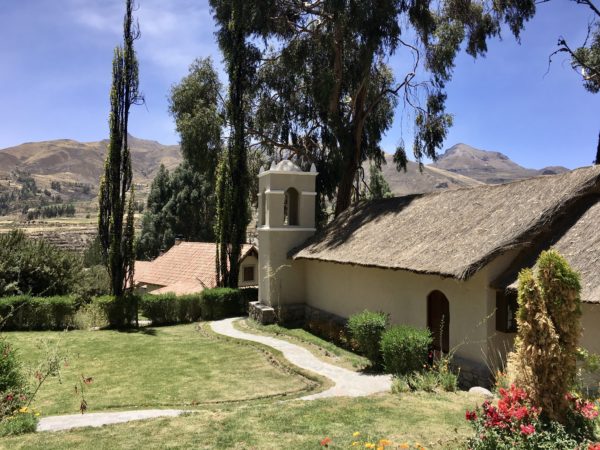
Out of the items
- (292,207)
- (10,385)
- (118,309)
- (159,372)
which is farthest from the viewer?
(292,207)

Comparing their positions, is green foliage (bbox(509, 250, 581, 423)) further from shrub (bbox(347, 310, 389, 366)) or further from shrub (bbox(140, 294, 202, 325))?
shrub (bbox(140, 294, 202, 325))

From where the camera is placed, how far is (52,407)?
9742 millimetres

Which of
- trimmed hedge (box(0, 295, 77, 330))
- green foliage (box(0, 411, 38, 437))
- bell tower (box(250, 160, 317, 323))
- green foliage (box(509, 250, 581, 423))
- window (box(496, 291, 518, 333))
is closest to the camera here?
green foliage (box(509, 250, 581, 423))

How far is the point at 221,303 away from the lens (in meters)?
23.6

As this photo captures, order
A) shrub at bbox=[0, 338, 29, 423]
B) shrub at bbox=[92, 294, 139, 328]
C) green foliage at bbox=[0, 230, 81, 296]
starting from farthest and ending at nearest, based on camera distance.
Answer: green foliage at bbox=[0, 230, 81, 296], shrub at bbox=[92, 294, 139, 328], shrub at bbox=[0, 338, 29, 423]

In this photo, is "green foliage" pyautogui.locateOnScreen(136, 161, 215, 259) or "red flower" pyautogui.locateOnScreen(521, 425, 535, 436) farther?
"green foliage" pyautogui.locateOnScreen(136, 161, 215, 259)

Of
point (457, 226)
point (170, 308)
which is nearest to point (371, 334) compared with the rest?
point (457, 226)

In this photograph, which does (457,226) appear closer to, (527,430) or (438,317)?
(438,317)

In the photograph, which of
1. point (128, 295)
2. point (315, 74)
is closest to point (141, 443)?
point (128, 295)

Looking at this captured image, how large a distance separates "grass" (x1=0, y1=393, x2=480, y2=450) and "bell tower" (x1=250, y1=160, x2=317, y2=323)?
12.1m

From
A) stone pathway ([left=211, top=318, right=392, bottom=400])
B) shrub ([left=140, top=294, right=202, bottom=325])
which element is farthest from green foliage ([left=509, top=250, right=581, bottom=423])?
shrub ([left=140, top=294, right=202, bottom=325])

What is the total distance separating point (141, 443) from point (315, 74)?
68.9ft

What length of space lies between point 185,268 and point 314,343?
60.5 ft

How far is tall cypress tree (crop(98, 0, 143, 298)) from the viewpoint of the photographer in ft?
71.1
